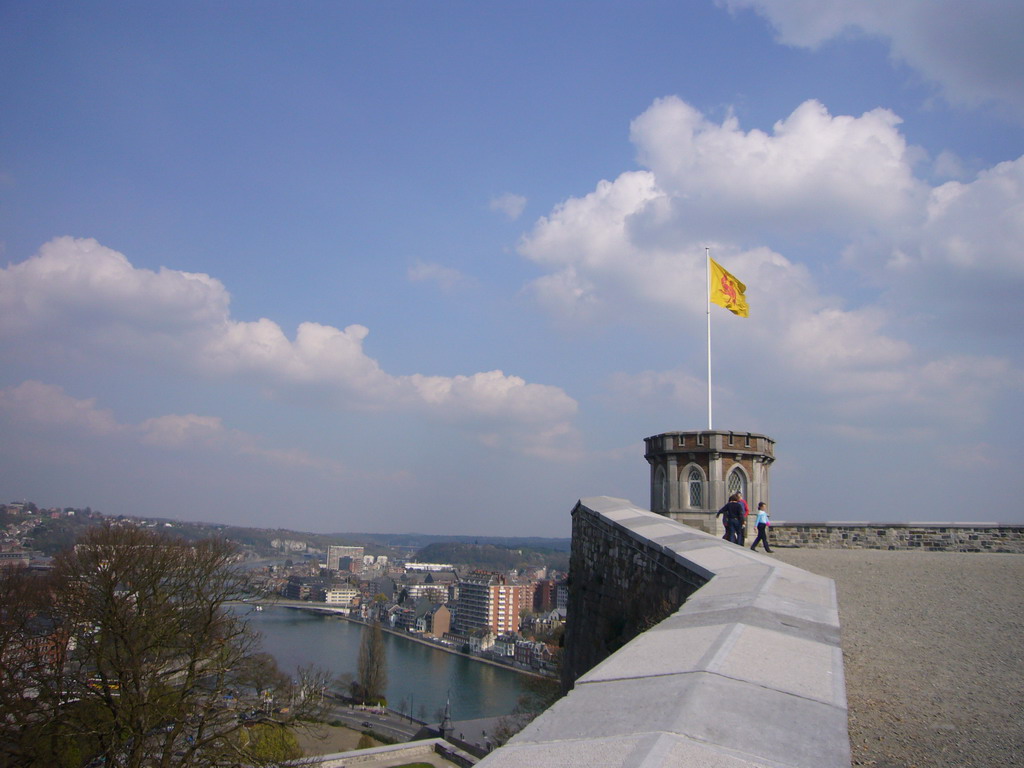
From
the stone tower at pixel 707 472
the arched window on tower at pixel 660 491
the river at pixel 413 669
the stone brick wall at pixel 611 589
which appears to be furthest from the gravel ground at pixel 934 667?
the river at pixel 413 669

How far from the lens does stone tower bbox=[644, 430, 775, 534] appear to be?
14453mm

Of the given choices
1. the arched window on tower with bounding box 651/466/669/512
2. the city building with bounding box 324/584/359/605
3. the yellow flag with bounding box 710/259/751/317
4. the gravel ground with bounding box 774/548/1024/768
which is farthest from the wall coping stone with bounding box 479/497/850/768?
the city building with bounding box 324/584/359/605

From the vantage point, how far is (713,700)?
211 centimetres

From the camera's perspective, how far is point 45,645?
12180 millimetres

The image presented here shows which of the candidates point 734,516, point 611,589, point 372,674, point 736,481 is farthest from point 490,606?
point 611,589

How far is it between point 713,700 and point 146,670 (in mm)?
12197

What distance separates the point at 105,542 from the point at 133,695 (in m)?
3.90

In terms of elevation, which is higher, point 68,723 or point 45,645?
point 45,645

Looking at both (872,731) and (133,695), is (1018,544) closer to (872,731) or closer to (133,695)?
(872,731)

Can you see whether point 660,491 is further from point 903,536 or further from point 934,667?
point 934,667

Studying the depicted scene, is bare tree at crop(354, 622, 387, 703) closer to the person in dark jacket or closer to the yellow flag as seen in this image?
the yellow flag

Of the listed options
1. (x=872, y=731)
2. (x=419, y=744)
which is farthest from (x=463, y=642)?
(x=872, y=731)

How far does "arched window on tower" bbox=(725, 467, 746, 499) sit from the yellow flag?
16.6 ft

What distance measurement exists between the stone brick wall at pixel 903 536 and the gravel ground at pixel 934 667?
4430 millimetres
